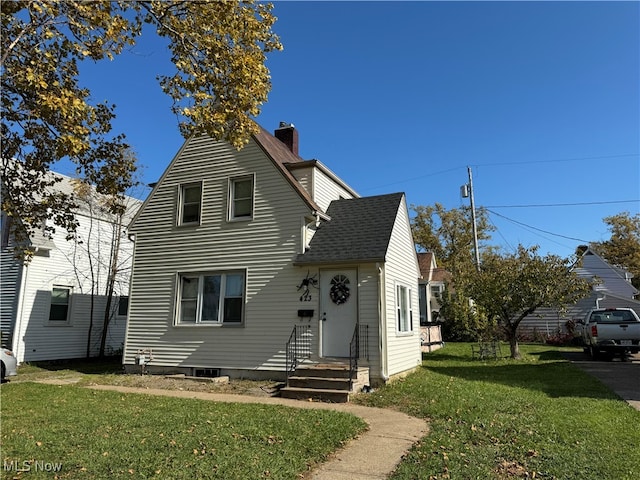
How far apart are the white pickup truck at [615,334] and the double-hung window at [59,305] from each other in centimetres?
2058

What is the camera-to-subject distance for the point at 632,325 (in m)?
15.6

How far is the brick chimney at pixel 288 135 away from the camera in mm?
16281

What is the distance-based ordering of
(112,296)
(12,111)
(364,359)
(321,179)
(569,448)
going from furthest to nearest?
(112,296), (321,179), (364,359), (12,111), (569,448)

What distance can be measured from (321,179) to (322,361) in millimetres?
5620

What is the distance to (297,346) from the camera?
36.9ft

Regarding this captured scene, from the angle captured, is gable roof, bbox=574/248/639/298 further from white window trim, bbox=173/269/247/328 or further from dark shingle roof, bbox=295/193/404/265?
white window trim, bbox=173/269/247/328

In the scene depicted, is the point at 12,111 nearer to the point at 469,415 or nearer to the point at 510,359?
the point at 469,415

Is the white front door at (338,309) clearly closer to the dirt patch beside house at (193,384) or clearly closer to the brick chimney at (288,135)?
the dirt patch beside house at (193,384)

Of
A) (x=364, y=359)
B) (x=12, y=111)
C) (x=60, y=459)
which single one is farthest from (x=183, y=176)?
(x=60, y=459)

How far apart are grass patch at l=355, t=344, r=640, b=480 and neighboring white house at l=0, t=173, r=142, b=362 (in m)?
13.1

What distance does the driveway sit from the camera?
31.8 feet

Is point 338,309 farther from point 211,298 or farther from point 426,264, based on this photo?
point 426,264

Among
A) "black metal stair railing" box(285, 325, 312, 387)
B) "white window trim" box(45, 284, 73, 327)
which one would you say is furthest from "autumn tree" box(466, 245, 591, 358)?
"white window trim" box(45, 284, 73, 327)

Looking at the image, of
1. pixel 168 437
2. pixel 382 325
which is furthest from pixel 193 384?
pixel 168 437
